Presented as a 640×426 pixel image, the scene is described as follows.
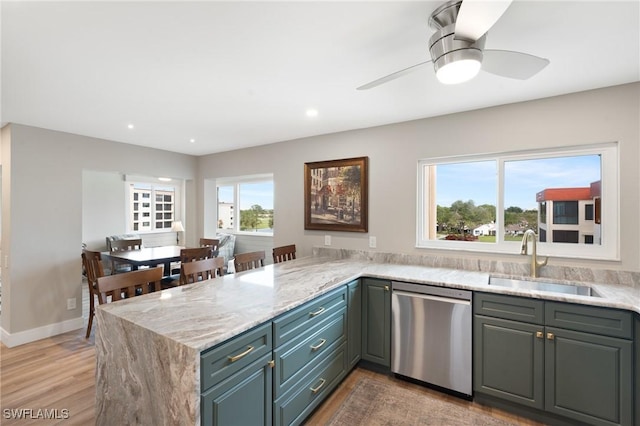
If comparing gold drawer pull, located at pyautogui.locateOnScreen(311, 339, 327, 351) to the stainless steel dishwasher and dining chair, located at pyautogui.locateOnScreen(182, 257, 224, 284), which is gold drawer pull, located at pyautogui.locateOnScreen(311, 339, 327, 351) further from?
dining chair, located at pyautogui.locateOnScreen(182, 257, 224, 284)

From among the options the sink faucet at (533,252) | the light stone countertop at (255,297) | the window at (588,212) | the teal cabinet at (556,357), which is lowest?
the teal cabinet at (556,357)

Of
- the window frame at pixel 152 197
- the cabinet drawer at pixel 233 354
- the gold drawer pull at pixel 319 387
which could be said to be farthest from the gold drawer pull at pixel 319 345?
the window frame at pixel 152 197

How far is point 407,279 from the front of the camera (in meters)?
2.45

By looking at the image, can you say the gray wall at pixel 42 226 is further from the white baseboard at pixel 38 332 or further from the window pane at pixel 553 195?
the window pane at pixel 553 195

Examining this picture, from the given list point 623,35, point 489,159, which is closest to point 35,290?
point 489,159

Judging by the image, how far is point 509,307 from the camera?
2125mm

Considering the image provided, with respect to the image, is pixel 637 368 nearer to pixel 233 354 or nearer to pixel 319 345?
pixel 319 345

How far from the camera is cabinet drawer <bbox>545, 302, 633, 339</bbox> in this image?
5.95 feet

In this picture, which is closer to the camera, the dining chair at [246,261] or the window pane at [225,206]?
the dining chair at [246,261]

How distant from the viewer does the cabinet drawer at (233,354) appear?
4.18 feet

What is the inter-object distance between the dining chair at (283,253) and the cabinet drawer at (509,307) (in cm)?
202

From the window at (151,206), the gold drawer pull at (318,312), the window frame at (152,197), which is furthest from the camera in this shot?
the window at (151,206)

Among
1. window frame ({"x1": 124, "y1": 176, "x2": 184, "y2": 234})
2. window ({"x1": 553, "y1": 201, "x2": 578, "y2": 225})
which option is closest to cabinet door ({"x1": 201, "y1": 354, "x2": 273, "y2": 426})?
window ({"x1": 553, "y1": 201, "x2": 578, "y2": 225})

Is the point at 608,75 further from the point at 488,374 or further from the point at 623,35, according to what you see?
the point at 488,374
